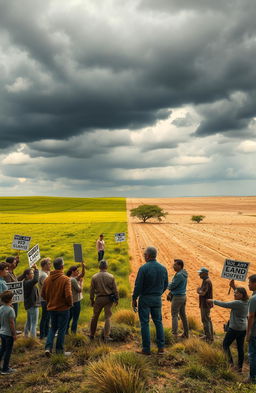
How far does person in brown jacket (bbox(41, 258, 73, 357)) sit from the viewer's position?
7.73 meters

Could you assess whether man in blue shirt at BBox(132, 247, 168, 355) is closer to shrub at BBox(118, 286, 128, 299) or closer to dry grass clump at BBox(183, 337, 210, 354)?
dry grass clump at BBox(183, 337, 210, 354)

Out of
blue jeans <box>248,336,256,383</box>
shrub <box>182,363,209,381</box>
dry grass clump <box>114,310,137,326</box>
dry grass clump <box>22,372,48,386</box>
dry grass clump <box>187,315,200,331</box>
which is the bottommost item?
dry grass clump <box>187,315,200,331</box>

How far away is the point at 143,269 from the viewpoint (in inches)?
310

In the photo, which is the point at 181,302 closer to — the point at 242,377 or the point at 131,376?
the point at 242,377

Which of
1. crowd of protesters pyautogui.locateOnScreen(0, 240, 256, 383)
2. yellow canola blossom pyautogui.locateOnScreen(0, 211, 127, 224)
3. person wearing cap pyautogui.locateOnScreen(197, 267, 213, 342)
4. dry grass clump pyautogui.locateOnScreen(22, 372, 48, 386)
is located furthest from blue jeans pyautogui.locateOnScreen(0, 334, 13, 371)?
yellow canola blossom pyautogui.locateOnScreen(0, 211, 127, 224)

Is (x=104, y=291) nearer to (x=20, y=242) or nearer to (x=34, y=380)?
(x=34, y=380)

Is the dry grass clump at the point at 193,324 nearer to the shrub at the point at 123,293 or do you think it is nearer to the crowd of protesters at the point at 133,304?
the crowd of protesters at the point at 133,304

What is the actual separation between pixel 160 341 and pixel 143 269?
188 centimetres

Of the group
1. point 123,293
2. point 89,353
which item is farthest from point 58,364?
point 123,293

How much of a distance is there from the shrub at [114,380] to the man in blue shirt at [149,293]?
1621mm

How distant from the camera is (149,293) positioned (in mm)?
7965

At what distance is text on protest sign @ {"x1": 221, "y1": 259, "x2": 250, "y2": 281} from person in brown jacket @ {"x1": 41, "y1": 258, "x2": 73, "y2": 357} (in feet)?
15.3

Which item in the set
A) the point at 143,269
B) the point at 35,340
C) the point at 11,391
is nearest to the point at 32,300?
the point at 35,340

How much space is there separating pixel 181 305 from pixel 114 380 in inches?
167
